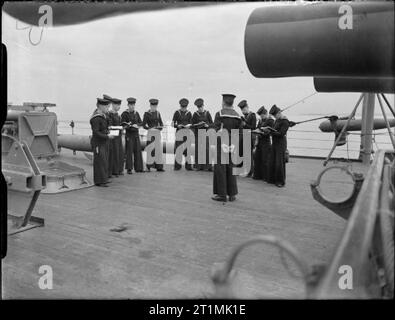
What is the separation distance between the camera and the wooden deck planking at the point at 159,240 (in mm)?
2173

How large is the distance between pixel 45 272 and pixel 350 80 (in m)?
1.94

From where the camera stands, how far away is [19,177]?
3.01m

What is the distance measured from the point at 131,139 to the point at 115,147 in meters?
0.52

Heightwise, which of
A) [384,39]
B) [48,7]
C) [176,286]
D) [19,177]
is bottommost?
[176,286]

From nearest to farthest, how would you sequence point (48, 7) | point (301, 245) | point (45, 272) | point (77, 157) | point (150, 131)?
point (48, 7) < point (45, 272) < point (301, 245) < point (150, 131) < point (77, 157)

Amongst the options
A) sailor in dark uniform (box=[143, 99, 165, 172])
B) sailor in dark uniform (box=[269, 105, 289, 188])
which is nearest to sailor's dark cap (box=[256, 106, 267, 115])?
sailor in dark uniform (box=[269, 105, 289, 188])

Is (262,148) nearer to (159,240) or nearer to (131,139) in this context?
(131,139)

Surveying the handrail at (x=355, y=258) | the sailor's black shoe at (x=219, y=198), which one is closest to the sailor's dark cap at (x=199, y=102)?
the sailor's black shoe at (x=219, y=198)

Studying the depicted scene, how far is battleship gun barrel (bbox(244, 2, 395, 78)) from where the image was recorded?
2.77ft

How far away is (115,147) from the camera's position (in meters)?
6.09

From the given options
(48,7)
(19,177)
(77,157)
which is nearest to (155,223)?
(19,177)

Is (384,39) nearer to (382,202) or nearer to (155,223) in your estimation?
(382,202)

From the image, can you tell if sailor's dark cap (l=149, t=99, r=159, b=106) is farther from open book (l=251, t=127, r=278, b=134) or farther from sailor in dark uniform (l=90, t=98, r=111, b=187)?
open book (l=251, t=127, r=278, b=134)

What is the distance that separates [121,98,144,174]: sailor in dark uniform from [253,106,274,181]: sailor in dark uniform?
1.98 metres
